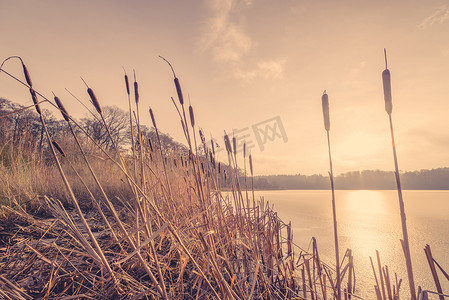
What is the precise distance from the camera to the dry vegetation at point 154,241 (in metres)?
0.57

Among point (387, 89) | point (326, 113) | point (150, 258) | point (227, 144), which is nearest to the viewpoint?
point (387, 89)

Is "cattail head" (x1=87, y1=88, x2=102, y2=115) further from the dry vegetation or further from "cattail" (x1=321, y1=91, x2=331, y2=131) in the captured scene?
"cattail" (x1=321, y1=91, x2=331, y2=131)

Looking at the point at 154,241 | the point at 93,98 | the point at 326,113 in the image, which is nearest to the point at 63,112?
the point at 93,98

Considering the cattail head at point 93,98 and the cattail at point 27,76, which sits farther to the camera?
the cattail head at point 93,98

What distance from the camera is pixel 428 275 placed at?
1.13m

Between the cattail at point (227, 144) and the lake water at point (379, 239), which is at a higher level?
the cattail at point (227, 144)

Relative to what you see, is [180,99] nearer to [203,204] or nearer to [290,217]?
[203,204]

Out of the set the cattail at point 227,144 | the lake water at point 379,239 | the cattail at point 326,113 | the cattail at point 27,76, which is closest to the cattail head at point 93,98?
the cattail at point 27,76

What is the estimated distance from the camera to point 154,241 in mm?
1226

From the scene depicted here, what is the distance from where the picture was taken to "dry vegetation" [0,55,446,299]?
57 centimetres

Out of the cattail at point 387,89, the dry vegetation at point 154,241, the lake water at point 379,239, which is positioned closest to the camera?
the cattail at point 387,89

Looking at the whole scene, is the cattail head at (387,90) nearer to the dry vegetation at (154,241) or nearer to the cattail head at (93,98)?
the dry vegetation at (154,241)

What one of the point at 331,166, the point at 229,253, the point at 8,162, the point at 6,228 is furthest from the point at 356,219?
the point at 8,162

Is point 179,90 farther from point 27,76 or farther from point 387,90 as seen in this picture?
point 387,90
